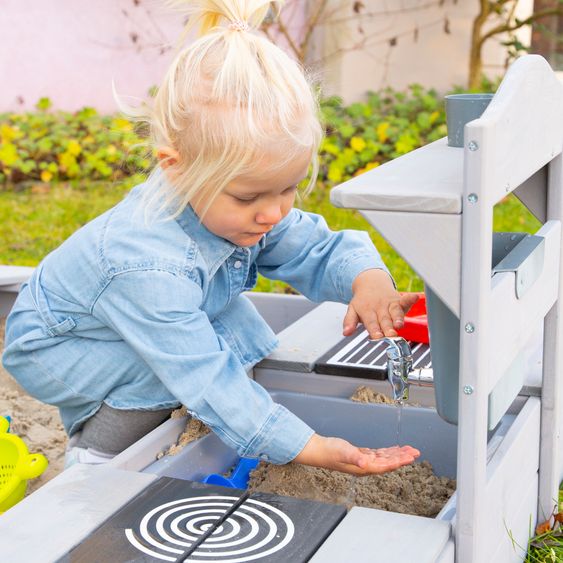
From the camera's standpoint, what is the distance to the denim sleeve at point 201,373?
1416 mm

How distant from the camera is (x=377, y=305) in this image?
1.68 meters

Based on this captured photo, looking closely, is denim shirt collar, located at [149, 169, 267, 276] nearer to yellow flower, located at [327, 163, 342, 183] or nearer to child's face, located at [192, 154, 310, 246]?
child's face, located at [192, 154, 310, 246]

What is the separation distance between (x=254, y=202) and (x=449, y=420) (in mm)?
422

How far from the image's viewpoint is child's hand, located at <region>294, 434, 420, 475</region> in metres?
1.34

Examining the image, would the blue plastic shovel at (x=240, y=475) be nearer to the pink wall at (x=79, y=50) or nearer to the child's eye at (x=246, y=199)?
the child's eye at (x=246, y=199)

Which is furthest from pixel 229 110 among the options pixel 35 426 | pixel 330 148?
pixel 330 148

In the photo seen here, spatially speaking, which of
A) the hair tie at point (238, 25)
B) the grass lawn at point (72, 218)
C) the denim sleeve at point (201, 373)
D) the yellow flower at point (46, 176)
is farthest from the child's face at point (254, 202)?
the yellow flower at point (46, 176)

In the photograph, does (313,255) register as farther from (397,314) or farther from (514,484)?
(514,484)

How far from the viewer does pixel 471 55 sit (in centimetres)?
505

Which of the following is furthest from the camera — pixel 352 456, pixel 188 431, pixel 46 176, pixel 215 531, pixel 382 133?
pixel 382 133

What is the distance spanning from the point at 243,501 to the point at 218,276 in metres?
0.50

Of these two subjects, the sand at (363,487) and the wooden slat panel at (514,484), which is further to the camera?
the sand at (363,487)

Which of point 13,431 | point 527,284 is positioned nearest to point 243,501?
point 527,284

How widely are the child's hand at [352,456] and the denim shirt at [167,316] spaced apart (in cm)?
2
